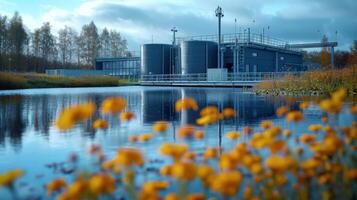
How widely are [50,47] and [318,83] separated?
5913 centimetres

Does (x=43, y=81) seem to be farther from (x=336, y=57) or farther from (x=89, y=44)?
(x=336, y=57)

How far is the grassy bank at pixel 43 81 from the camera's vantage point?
3609 centimetres

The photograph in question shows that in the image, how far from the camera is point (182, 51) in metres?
51.3

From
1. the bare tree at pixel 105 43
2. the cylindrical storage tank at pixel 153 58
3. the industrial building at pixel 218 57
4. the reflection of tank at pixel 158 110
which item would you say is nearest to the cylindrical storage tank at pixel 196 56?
the industrial building at pixel 218 57

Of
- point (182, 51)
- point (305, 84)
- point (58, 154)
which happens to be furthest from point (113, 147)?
point (182, 51)

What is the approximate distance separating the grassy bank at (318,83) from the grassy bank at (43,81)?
22.5 metres

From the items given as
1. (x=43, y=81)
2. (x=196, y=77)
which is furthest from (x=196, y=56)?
(x=43, y=81)

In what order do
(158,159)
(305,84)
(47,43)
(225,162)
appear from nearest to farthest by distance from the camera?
(225,162)
(158,159)
(305,84)
(47,43)

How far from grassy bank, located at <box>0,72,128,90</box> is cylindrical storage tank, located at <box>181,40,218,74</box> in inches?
338

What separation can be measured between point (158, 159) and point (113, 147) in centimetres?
147

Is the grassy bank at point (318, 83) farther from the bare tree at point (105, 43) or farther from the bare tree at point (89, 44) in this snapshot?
the bare tree at point (105, 43)

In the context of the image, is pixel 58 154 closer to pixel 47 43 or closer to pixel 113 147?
pixel 113 147

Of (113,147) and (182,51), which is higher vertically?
(182,51)

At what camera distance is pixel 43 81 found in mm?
42000
